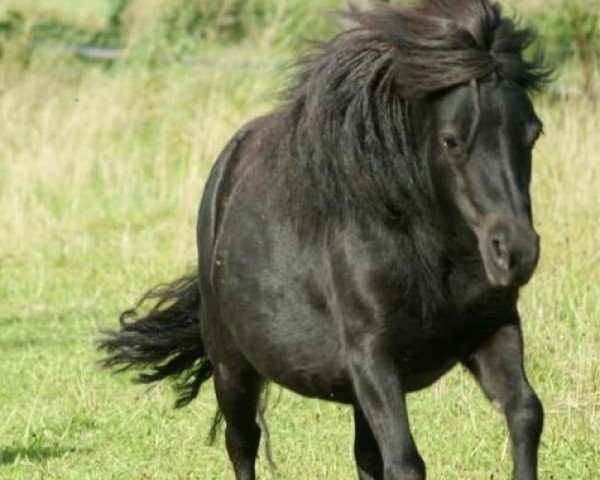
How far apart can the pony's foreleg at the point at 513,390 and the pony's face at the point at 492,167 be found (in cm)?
46

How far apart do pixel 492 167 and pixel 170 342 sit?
2748 millimetres

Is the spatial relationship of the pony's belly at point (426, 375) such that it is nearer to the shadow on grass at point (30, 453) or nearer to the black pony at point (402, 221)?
the black pony at point (402, 221)

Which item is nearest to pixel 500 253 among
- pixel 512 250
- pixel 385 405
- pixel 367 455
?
pixel 512 250

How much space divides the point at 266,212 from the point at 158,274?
588 centimetres

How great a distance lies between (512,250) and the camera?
198 inches

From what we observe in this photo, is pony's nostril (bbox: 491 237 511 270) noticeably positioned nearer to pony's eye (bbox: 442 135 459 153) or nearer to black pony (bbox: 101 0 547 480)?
black pony (bbox: 101 0 547 480)

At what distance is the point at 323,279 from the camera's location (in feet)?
19.1

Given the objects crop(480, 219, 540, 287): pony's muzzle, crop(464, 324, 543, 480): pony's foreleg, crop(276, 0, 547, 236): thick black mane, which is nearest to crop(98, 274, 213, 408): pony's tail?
crop(276, 0, 547, 236): thick black mane

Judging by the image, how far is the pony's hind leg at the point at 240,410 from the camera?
687 centimetres

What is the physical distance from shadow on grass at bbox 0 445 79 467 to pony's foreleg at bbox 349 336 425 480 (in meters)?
2.41

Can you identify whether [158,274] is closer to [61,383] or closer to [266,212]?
[61,383]

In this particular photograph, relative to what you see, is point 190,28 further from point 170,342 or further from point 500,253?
point 500,253

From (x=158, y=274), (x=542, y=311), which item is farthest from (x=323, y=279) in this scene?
(x=158, y=274)

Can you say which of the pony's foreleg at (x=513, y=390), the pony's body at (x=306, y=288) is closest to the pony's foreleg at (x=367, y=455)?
the pony's body at (x=306, y=288)
